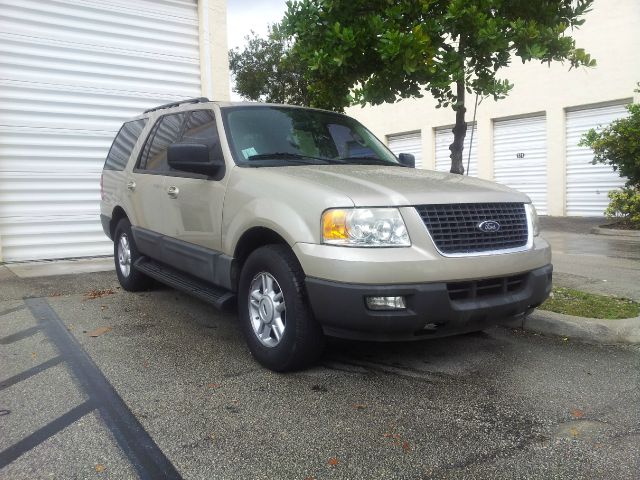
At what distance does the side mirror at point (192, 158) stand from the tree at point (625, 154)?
→ 987 centimetres

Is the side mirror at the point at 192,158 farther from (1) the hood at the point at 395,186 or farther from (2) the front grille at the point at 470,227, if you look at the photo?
(2) the front grille at the point at 470,227

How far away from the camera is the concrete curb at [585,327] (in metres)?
4.30

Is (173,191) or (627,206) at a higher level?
(173,191)

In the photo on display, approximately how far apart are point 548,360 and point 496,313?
863 mm

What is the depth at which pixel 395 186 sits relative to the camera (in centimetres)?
347

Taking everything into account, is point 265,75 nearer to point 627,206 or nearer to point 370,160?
point 627,206

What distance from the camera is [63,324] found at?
196 inches

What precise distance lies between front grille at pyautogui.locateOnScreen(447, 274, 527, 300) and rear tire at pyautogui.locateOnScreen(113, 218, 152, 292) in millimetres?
3652

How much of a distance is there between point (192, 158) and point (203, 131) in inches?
27.6

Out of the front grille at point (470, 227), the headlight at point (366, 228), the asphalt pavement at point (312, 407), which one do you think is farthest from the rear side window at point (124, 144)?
the front grille at point (470, 227)

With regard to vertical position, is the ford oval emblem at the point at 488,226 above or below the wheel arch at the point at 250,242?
above

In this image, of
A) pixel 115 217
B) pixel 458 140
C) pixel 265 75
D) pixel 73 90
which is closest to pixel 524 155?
pixel 265 75

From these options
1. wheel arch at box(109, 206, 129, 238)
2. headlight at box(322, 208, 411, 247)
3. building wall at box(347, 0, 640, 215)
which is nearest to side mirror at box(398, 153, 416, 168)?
headlight at box(322, 208, 411, 247)

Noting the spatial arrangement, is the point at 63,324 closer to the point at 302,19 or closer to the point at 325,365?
the point at 325,365
